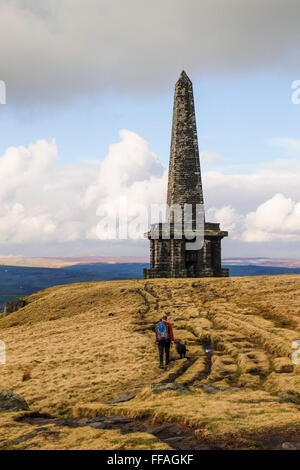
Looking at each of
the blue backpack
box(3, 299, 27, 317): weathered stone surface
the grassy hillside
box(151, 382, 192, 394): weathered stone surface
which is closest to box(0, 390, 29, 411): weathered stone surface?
the grassy hillside

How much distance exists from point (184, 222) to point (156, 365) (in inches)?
787

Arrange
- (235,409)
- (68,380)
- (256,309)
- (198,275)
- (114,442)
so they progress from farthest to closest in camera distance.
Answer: (198,275) → (256,309) → (68,380) → (235,409) → (114,442)

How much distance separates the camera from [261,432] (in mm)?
8641

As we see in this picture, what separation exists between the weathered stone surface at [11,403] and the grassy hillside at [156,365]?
0.54m

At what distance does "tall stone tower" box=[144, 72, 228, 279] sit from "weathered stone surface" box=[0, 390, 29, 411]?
2299 centimetres

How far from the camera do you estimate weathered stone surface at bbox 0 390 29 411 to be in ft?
38.9

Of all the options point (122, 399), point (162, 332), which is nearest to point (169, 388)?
point (122, 399)

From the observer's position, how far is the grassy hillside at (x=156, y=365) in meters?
9.16

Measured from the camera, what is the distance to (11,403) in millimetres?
11992

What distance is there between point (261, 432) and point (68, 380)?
868 centimetres

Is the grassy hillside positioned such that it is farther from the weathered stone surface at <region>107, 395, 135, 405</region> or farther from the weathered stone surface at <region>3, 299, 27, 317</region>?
the weathered stone surface at <region>3, 299, 27, 317</region>

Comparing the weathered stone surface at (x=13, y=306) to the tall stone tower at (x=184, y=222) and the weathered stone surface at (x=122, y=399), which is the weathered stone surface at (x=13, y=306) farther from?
the weathered stone surface at (x=122, y=399)
